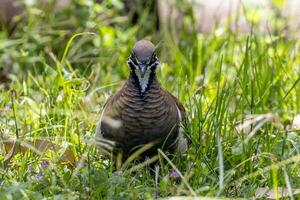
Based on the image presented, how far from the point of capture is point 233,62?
611 centimetres

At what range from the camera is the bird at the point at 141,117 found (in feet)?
14.0

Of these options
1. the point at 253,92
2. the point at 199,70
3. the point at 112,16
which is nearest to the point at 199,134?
the point at 253,92

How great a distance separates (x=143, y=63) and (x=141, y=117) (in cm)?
27

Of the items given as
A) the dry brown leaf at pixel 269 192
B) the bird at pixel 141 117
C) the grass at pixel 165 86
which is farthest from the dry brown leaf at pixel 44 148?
the dry brown leaf at pixel 269 192

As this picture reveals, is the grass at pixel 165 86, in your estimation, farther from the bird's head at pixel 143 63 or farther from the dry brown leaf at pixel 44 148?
the bird's head at pixel 143 63

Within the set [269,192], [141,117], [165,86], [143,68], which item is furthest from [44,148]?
[165,86]

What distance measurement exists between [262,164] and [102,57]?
226 centimetres

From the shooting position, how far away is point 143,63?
166 inches

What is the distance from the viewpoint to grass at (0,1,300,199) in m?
3.84

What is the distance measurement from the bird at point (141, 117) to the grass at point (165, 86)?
91 millimetres

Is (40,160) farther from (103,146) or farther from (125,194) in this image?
(125,194)

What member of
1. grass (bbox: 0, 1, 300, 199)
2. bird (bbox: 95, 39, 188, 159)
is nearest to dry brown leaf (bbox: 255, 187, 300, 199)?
grass (bbox: 0, 1, 300, 199)

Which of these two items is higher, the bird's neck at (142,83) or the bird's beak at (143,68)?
the bird's beak at (143,68)

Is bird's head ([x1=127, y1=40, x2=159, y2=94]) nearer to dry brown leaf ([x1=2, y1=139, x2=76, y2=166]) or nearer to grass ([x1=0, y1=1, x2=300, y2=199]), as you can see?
grass ([x1=0, y1=1, x2=300, y2=199])
